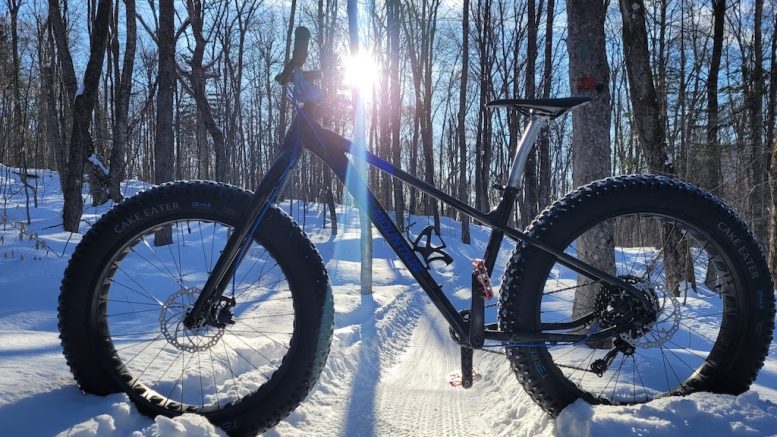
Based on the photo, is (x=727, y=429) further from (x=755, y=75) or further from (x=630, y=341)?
(x=755, y=75)

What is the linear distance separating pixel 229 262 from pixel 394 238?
2.58ft

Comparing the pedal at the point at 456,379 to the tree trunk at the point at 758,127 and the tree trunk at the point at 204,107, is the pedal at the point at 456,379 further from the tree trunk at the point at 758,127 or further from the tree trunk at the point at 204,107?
the tree trunk at the point at 758,127

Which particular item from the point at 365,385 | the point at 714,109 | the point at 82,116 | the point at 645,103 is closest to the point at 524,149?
the point at 365,385

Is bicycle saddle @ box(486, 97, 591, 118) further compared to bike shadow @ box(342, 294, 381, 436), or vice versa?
bike shadow @ box(342, 294, 381, 436)

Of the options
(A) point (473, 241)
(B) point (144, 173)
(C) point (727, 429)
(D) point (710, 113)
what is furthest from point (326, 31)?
(B) point (144, 173)

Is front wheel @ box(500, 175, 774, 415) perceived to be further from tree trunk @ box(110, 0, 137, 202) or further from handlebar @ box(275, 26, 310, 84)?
tree trunk @ box(110, 0, 137, 202)

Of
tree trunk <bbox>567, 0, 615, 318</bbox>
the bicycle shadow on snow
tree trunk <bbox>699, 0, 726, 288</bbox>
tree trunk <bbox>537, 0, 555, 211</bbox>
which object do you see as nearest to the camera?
the bicycle shadow on snow

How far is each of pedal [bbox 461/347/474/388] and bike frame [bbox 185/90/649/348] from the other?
0.33 ft

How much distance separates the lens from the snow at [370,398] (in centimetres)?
174

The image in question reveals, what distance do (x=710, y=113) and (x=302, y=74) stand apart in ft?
38.8

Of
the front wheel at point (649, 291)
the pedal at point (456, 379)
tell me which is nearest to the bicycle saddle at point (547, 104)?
the front wheel at point (649, 291)

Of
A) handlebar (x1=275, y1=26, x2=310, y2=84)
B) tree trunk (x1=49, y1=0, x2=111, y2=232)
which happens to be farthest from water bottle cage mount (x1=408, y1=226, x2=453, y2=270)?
tree trunk (x1=49, y1=0, x2=111, y2=232)

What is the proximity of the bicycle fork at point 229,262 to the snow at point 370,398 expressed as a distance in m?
0.42

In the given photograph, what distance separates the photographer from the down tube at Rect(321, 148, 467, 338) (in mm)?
2127
